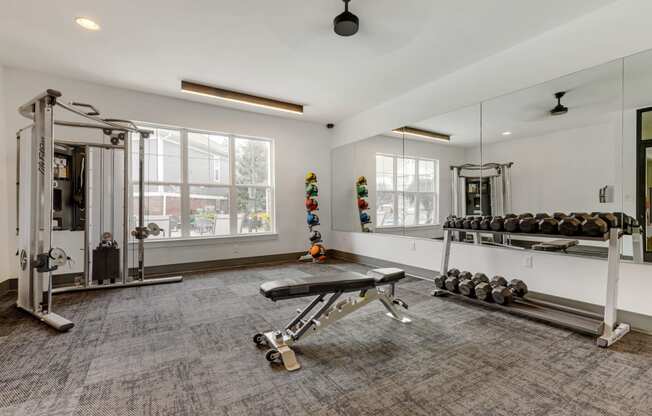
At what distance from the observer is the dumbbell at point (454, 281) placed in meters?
3.36

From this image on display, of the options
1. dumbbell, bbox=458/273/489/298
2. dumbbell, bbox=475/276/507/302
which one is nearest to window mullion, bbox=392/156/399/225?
dumbbell, bbox=458/273/489/298

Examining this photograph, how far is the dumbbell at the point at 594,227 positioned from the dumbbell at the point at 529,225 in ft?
→ 1.13

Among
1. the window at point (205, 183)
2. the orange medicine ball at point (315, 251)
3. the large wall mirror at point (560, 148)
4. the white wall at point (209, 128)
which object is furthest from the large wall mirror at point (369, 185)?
the large wall mirror at point (560, 148)

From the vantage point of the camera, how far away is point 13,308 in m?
3.22

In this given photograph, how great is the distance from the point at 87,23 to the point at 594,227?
16.4 feet

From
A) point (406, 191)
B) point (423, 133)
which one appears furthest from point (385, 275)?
point (423, 133)

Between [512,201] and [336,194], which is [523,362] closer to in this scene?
[512,201]

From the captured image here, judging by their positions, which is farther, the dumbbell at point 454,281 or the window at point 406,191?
the window at point 406,191

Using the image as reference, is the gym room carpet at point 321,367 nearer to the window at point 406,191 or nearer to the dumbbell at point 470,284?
the dumbbell at point 470,284

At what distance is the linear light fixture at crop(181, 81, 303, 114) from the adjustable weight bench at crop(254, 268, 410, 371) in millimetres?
3436

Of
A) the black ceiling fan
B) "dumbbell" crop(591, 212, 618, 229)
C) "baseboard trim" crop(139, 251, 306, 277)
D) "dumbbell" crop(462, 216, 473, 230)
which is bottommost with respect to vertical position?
"baseboard trim" crop(139, 251, 306, 277)

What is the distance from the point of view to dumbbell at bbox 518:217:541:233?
283 cm

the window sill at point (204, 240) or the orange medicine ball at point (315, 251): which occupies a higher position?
the window sill at point (204, 240)

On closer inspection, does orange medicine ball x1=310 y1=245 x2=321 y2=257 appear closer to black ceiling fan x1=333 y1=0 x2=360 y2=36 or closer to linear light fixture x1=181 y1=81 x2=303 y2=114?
linear light fixture x1=181 y1=81 x2=303 y2=114
